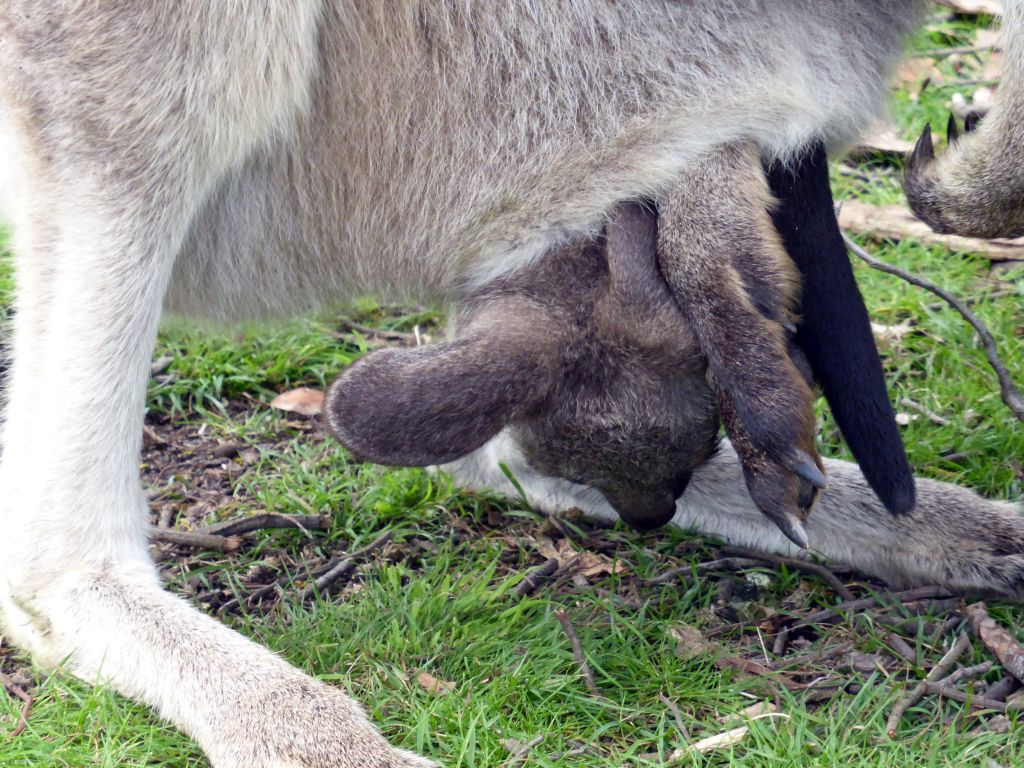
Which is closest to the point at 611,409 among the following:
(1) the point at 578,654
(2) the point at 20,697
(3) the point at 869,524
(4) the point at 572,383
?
(4) the point at 572,383

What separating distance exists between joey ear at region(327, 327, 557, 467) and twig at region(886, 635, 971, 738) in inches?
35.8

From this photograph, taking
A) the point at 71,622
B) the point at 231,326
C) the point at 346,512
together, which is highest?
the point at 231,326

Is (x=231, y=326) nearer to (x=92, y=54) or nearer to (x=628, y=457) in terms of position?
(x=92, y=54)

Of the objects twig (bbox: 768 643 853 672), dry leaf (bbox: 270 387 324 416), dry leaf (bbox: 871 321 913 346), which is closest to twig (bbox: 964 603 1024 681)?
twig (bbox: 768 643 853 672)

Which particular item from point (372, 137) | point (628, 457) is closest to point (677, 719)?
point (628, 457)

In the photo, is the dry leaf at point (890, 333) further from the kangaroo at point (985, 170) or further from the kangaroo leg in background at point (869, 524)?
the kangaroo at point (985, 170)

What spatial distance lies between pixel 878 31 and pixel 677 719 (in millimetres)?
1507

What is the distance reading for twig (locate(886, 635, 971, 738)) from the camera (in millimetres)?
2539

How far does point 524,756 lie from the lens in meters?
2.47

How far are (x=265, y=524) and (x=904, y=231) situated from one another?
227 centimetres

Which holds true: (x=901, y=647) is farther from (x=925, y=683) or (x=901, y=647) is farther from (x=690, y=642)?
(x=690, y=642)

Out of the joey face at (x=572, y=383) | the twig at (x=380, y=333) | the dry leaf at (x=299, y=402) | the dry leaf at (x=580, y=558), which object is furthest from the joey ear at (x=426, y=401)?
the twig at (x=380, y=333)

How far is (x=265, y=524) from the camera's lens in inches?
129

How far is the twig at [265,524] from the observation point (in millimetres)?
3252
